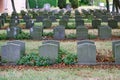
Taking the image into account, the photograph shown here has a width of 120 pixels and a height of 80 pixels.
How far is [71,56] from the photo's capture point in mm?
12797

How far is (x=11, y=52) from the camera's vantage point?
12633 mm

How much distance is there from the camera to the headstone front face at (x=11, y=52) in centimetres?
1262

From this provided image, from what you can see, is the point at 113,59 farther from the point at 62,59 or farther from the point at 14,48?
the point at 14,48

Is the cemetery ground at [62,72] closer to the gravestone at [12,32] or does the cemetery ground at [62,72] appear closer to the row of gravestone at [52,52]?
the row of gravestone at [52,52]

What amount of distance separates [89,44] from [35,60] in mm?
1751

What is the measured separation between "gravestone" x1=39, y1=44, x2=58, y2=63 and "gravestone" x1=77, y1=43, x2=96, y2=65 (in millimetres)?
731

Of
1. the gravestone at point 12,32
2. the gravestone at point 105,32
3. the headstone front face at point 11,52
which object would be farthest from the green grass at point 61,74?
the gravestone at point 12,32

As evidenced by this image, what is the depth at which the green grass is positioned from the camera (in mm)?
10680

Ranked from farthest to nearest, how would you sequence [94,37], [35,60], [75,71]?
[94,37], [35,60], [75,71]

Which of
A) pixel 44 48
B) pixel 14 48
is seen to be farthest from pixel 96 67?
pixel 14 48

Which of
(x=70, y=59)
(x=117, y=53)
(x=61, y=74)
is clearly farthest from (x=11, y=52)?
(x=117, y=53)

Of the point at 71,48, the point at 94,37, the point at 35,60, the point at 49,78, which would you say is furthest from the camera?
the point at 94,37

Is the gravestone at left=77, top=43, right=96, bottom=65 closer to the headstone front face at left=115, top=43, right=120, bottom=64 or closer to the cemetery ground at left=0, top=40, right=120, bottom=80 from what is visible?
the cemetery ground at left=0, top=40, right=120, bottom=80

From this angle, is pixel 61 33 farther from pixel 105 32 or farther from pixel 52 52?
pixel 52 52
